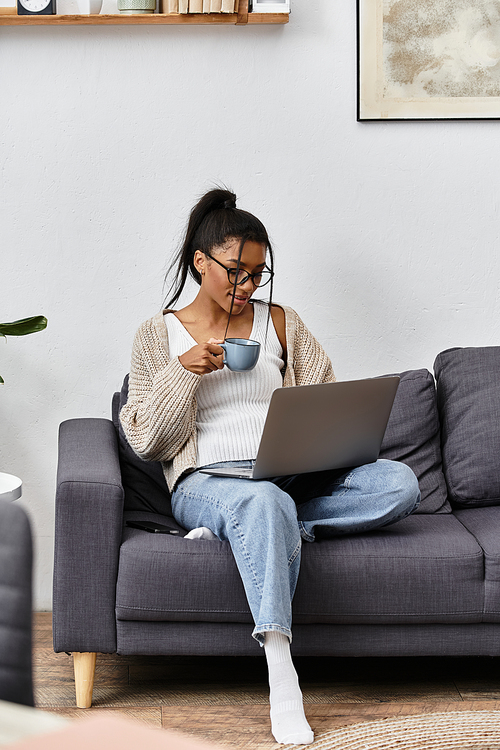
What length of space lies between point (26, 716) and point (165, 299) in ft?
6.57

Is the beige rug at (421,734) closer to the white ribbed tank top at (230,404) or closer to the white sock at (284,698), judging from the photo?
the white sock at (284,698)

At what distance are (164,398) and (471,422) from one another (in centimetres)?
92

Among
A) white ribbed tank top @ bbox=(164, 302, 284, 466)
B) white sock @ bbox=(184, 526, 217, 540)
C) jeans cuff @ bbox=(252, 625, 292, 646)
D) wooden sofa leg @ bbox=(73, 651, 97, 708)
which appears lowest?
wooden sofa leg @ bbox=(73, 651, 97, 708)

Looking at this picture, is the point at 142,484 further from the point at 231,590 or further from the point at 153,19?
the point at 153,19

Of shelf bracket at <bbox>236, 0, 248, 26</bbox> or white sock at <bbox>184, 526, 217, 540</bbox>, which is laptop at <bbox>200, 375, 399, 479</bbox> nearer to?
white sock at <bbox>184, 526, 217, 540</bbox>

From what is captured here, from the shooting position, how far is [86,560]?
5.74 feet

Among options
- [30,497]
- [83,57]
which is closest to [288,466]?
[30,497]

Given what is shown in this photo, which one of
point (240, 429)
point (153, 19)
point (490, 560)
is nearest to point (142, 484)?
point (240, 429)

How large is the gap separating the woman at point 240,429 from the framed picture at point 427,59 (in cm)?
69

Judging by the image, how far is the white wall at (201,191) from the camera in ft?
7.93

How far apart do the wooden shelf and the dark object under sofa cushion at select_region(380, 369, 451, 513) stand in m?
1.19

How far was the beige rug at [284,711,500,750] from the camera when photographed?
1.61 m

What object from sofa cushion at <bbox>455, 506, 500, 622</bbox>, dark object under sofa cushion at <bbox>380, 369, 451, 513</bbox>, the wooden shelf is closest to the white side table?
dark object under sofa cushion at <bbox>380, 369, 451, 513</bbox>

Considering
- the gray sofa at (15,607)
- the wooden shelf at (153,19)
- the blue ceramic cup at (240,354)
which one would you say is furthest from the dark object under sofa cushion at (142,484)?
the gray sofa at (15,607)
